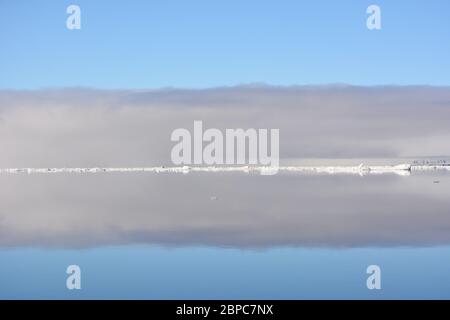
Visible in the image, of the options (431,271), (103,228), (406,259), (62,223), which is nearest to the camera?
(431,271)

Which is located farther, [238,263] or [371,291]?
[238,263]

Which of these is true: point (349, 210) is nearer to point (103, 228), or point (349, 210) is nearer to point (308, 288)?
point (103, 228)

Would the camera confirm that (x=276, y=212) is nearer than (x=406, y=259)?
No

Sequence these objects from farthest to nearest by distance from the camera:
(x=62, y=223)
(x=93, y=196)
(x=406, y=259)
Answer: (x=93, y=196) → (x=62, y=223) → (x=406, y=259)

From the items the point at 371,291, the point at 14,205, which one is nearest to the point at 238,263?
the point at 371,291

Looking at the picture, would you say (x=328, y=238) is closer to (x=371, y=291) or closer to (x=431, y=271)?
(x=431, y=271)
